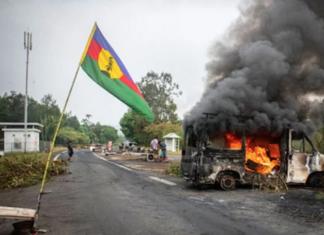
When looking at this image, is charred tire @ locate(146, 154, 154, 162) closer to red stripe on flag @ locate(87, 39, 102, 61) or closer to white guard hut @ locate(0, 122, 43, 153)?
red stripe on flag @ locate(87, 39, 102, 61)

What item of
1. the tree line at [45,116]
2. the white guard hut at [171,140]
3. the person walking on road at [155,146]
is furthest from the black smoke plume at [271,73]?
the tree line at [45,116]

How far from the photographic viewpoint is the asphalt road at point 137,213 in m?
5.29

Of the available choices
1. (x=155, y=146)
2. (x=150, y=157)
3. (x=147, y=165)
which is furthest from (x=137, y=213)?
(x=150, y=157)

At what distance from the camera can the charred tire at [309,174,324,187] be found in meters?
9.84

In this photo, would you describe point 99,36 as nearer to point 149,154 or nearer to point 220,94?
point 220,94

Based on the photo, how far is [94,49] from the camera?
256 inches

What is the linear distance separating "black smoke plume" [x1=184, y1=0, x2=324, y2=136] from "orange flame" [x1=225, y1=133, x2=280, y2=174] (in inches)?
20.6

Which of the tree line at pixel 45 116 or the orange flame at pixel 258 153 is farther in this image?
the tree line at pixel 45 116

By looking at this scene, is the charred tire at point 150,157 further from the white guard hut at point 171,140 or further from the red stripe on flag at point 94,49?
the white guard hut at point 171,140

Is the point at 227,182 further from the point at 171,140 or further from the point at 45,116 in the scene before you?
the point at 45,116

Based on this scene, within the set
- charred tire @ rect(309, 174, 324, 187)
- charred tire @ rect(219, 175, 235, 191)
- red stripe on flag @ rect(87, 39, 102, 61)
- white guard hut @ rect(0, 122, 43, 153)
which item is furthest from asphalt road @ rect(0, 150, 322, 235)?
white guard hut @ rect(0, 122, 43, 153)

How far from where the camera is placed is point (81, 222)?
5711 millimetres

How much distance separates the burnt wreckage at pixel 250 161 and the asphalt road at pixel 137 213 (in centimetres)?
70

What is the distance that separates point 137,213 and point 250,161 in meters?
4.97
